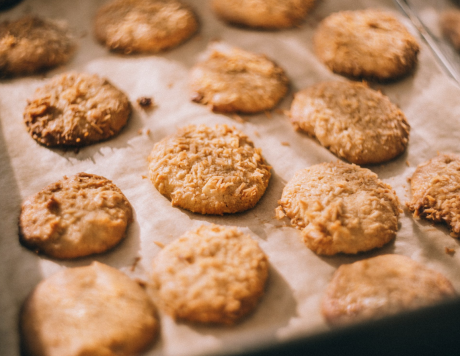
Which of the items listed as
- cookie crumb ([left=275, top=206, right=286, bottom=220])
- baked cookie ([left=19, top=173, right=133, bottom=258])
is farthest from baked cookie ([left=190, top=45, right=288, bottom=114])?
baked cookie ([left=19, top=173, right=133, bottom=258])

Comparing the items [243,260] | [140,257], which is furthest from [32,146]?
[243,260]

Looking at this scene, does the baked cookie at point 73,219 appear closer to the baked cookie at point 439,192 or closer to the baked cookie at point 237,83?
the baked cookie at point 237,83

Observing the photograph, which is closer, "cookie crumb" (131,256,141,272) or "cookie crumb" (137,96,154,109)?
"cookie crumb" (131,256,141,272)

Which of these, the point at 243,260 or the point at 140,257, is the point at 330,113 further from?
the point at 140,257

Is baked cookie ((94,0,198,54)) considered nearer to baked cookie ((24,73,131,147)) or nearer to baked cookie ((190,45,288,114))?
baked cookie ((190,45,288,114))

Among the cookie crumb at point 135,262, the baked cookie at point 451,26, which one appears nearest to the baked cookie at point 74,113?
the cookie crumb at point 135,262

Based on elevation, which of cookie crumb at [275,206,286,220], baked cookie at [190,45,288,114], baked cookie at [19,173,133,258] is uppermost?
baked cookie at [190,45,288,114]
